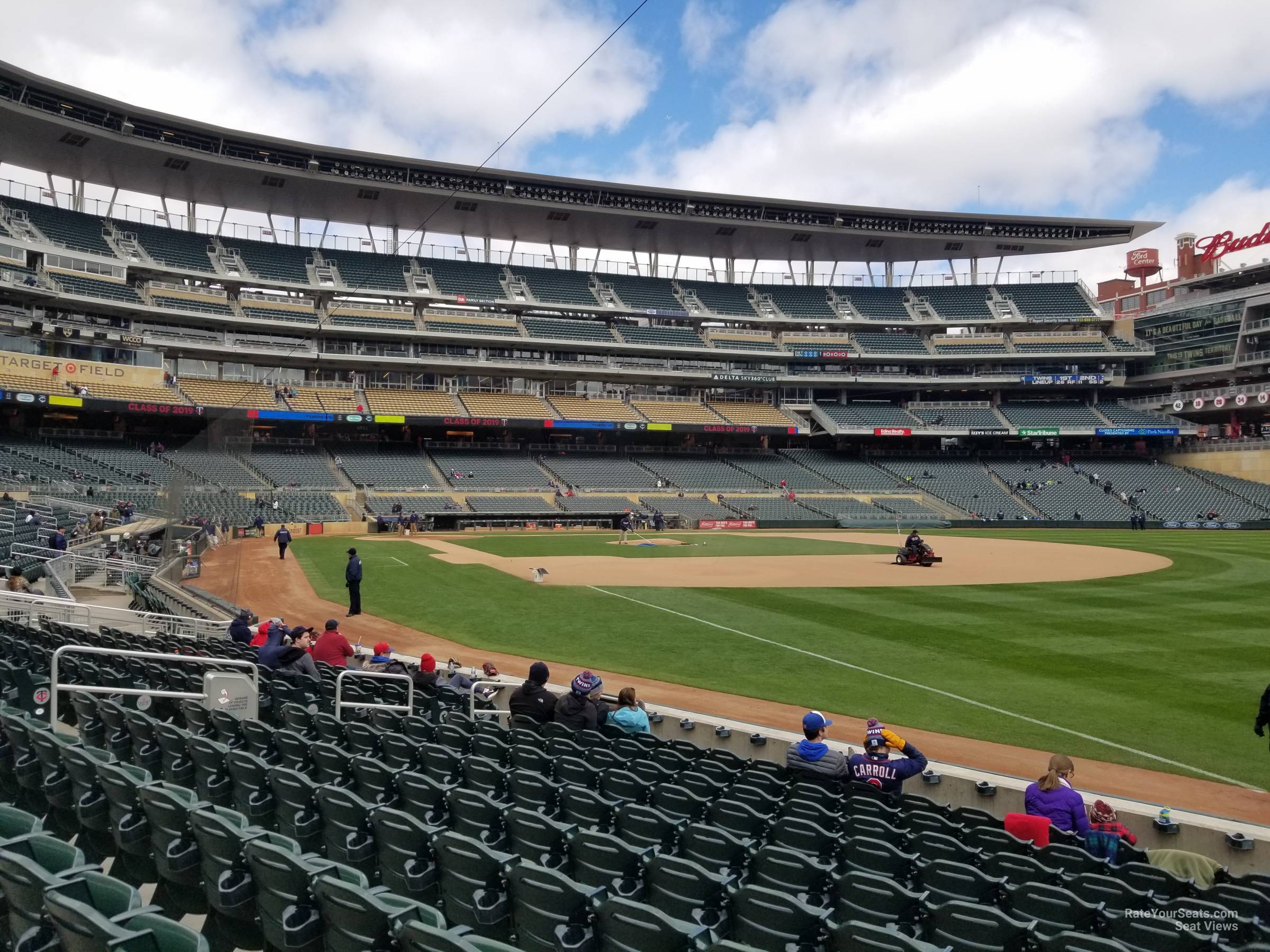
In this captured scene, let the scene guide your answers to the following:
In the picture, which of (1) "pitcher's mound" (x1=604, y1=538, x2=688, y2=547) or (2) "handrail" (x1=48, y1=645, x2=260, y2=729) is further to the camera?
(1) "pitcher's mound" (x1=604, y1=538, x2=688, y2=547)

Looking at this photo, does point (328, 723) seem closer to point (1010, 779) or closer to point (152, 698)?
point (152, 698)

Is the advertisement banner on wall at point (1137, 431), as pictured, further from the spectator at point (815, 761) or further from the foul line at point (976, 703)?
the spectator at point (815, 761)

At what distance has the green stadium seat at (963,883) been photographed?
5.38 metres

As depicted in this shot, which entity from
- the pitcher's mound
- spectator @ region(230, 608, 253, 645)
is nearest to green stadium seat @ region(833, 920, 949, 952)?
spectator @ region(230, 608, 253, 645)

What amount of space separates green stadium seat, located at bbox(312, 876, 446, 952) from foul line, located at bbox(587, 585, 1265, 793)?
11227mm

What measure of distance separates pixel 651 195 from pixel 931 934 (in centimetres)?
6780

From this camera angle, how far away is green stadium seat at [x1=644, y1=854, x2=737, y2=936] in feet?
15.6

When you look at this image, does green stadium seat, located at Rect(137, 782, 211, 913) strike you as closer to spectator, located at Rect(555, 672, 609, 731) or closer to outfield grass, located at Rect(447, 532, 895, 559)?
spectator, located at Rect(555, 672, 609, 731)

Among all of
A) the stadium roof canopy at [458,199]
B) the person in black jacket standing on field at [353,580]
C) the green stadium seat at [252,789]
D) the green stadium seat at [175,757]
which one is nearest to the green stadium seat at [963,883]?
the green stadium seat at [252,789]

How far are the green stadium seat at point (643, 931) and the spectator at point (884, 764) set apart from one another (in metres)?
4.95

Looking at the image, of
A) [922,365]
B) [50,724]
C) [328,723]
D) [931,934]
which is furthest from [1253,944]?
[922,365]

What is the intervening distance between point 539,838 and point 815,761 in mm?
A: 3944

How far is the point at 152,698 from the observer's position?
9.34 metres

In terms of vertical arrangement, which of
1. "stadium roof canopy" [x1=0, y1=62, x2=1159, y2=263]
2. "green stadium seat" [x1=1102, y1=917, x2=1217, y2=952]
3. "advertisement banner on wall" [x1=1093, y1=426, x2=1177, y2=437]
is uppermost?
"stadium roof canopy" [x1=0, y1=62, x2=1159, y2=263]
